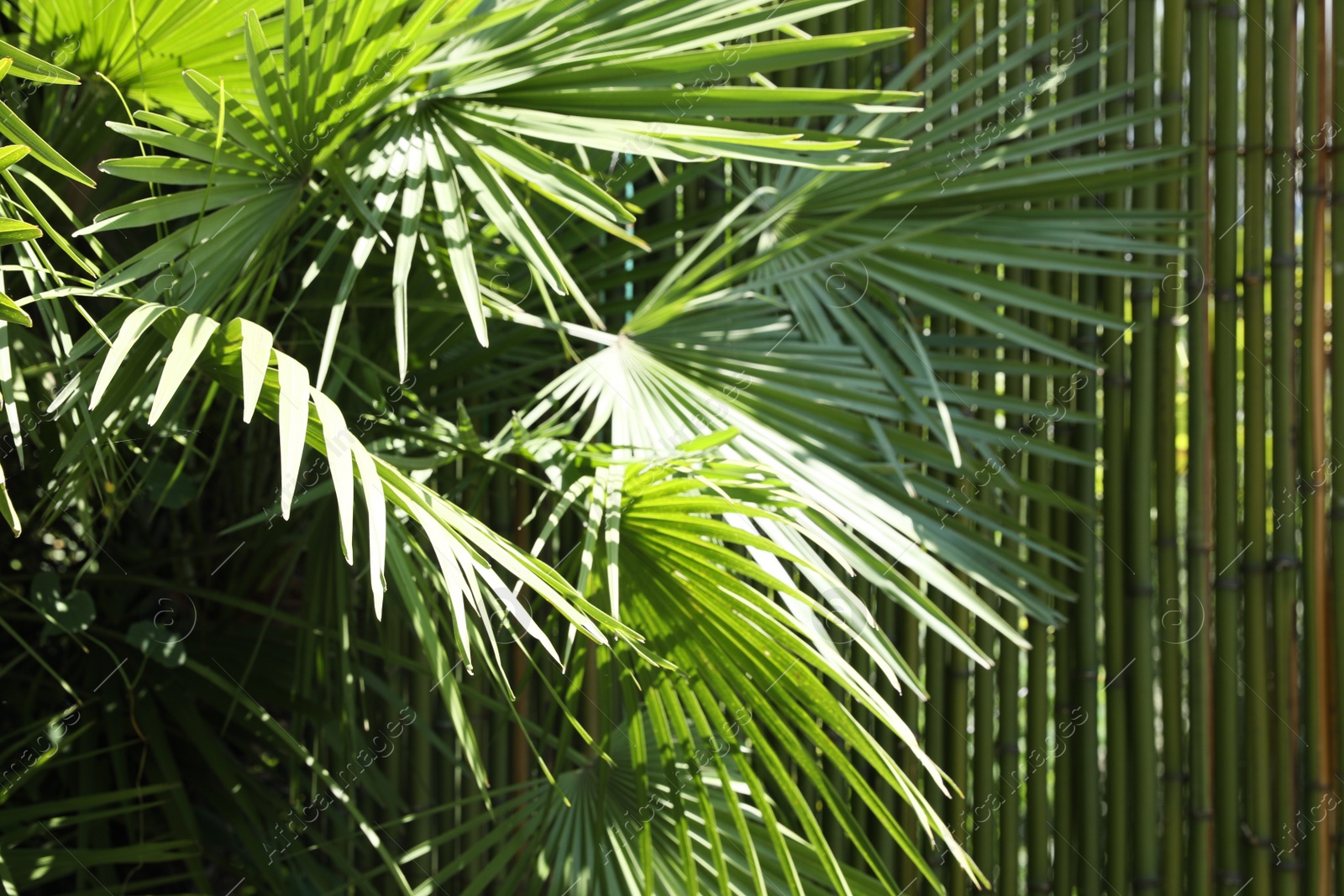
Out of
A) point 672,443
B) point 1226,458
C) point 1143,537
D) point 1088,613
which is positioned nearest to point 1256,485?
point 1226,458

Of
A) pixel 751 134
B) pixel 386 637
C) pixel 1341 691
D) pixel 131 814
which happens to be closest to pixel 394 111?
pixel 751 134

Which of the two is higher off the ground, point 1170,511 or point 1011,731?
point 1170,511

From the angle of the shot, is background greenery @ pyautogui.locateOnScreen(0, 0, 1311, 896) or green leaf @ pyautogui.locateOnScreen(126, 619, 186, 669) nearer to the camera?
background greenery @ pyautogui.locateOnScreen(0, 0, 1311, 896)

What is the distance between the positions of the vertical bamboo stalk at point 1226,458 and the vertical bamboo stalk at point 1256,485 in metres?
0.01

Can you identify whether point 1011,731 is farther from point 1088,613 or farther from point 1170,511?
point 1170,511

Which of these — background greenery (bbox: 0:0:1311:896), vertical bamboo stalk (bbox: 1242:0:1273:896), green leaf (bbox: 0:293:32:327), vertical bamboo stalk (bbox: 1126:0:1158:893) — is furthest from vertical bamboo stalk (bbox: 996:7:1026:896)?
green leaf (bbox: 0:293:32:327)

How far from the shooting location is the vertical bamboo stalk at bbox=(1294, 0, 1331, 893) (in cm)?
129

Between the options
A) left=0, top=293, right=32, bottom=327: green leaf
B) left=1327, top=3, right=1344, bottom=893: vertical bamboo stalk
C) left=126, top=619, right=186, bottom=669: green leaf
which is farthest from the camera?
left=1327, top=3, right=1344, bottom=893: vertical bamboo stalk

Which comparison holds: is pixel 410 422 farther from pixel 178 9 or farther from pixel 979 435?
pixel 979 435

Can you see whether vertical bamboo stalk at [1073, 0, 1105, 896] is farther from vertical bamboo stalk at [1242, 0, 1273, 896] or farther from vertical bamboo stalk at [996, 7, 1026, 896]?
vertical bamboo stalk at [1242, 0, 1273, 896]

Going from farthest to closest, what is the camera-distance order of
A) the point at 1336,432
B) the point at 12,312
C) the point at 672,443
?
the point at 1336,432 → the point at 672,443 → the point at 12,312

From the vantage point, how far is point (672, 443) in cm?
99

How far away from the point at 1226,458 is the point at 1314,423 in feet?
0.36

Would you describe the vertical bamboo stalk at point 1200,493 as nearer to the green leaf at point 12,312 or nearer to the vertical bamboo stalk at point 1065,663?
the vertical bamboo stalk at point 1065,663
